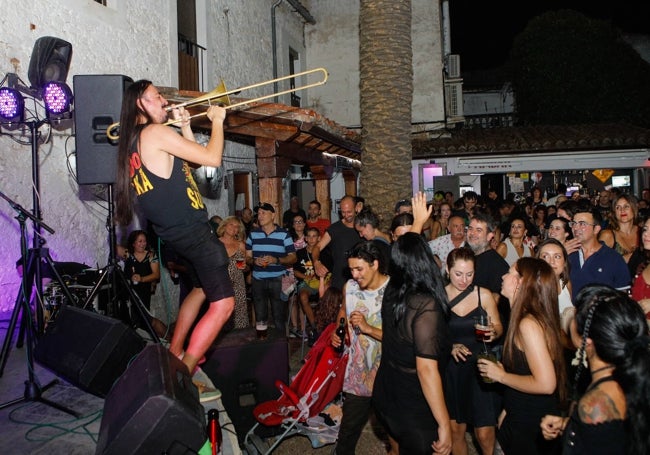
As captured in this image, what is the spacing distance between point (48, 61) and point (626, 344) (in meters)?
6.75

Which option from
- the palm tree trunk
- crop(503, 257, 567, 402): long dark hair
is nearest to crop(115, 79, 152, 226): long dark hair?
crop(503, 257, 567, 402): long dark hair

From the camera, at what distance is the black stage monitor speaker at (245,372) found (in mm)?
4441

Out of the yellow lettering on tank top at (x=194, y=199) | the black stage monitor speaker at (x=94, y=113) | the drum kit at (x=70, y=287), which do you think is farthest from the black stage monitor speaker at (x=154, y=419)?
the drum kit at (x=70, y=287)

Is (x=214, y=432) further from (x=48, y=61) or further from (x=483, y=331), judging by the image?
(x=48, y=61)

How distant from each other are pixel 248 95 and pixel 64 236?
674 centimetres

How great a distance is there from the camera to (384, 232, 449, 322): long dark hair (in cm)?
298

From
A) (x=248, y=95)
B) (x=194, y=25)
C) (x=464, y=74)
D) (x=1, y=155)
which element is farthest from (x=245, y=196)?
(x=464, y=74)

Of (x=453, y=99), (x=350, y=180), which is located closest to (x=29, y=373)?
(x=350, y=180)

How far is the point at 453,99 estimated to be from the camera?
18.8 m

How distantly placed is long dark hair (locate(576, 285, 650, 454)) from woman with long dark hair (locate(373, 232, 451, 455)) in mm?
782

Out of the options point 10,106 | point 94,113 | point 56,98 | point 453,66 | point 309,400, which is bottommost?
point 309,400

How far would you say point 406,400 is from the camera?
9.72 ft

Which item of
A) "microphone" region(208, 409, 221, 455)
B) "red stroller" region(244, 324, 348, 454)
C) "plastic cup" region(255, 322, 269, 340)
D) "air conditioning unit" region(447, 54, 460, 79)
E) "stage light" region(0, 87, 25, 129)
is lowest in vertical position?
"red stroller" region(244, 324, 348, 454)

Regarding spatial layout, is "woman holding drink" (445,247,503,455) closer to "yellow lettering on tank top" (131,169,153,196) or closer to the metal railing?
"yellow lettering on tank top" (131,169,153,196)
